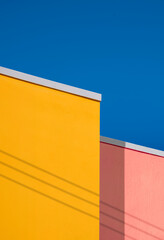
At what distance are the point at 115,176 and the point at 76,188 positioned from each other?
318 cm

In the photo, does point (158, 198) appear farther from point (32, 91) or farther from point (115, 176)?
point (32, 91)

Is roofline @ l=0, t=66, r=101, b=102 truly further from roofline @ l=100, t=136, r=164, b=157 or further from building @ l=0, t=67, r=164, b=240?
roofline @ l=100, t=136, r=164, b=157

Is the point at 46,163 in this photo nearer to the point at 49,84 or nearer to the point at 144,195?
the point at 49,84

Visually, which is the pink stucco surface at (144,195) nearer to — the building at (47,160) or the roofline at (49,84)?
the building at (47,160)

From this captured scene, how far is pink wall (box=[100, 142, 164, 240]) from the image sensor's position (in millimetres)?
8094

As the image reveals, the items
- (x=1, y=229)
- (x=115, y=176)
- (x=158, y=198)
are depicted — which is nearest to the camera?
(x=1, y=229)

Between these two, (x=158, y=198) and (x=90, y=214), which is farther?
(x=158, y=198)

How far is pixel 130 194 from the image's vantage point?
8.50m

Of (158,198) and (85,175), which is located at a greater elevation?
(158,198)

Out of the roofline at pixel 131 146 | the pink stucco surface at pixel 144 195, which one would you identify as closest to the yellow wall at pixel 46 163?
the roofline at pixel 131 146

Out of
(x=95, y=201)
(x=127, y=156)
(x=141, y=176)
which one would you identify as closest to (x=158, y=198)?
(x=141, y=176)

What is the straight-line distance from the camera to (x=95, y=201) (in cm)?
532

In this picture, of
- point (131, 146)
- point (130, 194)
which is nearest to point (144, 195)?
point (130, 194)

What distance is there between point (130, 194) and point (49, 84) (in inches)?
174
